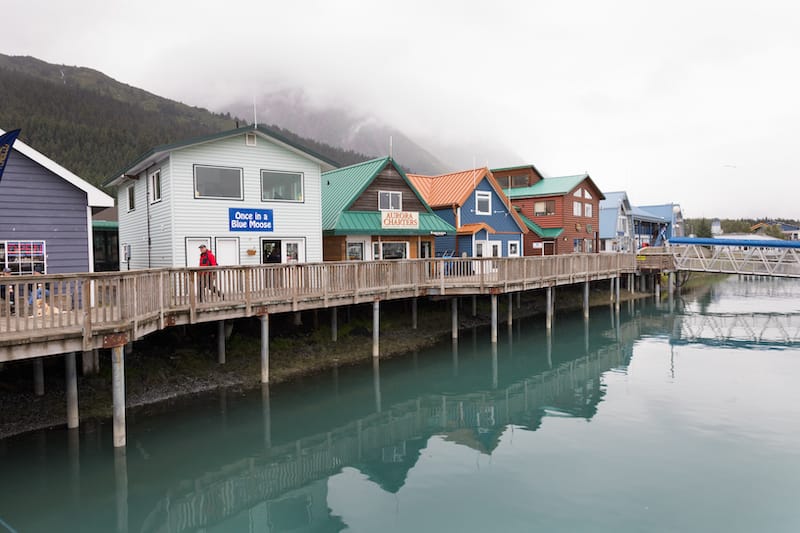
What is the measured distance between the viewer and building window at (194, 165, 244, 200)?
19688mm

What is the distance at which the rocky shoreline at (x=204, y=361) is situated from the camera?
559 inches

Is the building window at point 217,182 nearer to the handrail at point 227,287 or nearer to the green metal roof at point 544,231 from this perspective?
the handrail at point 227,287

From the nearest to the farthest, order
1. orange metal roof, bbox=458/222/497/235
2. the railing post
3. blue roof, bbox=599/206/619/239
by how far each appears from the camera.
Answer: the railing post < orange metal roof, bbox=458/222/497/235 < blue roof, bbox=599/206/619/239

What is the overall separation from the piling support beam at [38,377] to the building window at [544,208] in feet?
120

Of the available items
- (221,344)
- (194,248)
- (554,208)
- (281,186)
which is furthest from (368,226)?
(554,208)

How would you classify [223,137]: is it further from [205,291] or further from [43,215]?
[205,291]

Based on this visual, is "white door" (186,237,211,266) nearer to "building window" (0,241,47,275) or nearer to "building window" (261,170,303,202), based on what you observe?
"building window" (261,170,303,202)

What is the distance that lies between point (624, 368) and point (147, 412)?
17946mm

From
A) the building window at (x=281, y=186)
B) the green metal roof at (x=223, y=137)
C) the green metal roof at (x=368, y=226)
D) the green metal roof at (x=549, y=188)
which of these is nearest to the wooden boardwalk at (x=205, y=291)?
the green metal roof at (x=368, y=226)

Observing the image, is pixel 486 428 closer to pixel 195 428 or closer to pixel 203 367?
pixel 195 428

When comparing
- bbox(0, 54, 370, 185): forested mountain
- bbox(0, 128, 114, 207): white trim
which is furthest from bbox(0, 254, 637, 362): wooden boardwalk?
bbox(0, 54, 370, 185): forested mountain

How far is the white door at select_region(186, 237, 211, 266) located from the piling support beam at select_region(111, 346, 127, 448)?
7833 millimetres

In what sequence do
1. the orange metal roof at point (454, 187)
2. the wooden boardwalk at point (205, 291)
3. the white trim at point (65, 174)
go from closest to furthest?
the wooden boardwalk at point (205, 291) → the white trim at point (65, 174) → the orange metal roof at point (454, 187)

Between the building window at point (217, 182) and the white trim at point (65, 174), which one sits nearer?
the white trim at point (65, 174)
